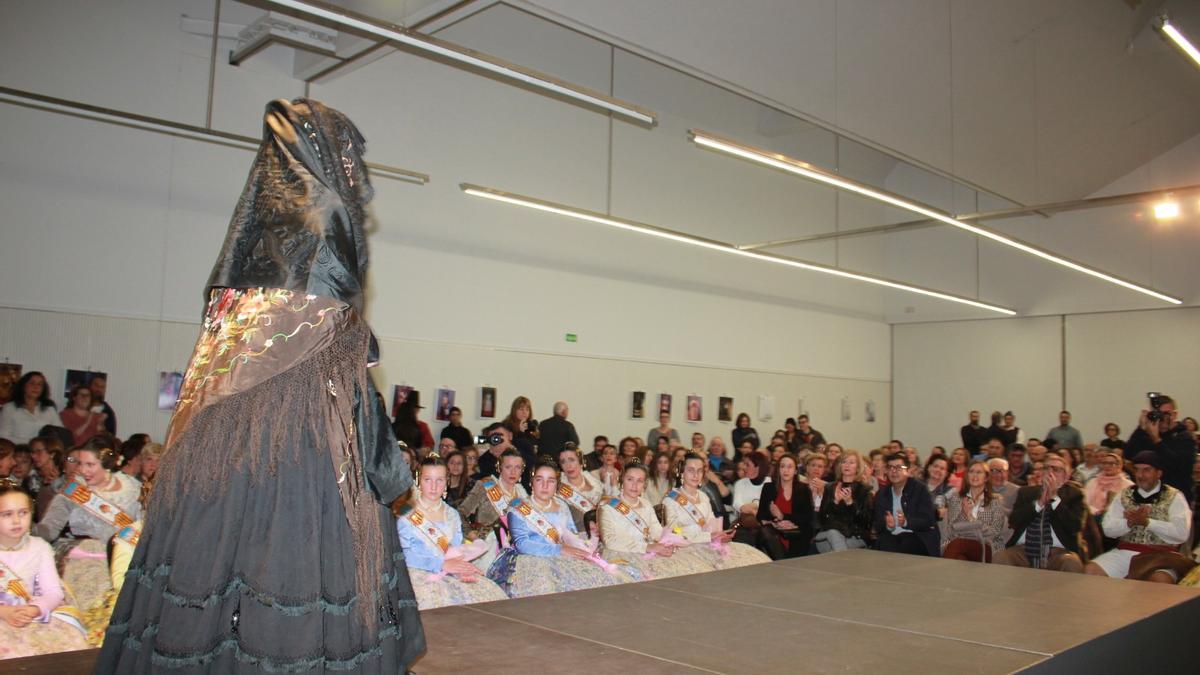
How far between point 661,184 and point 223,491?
418 inches

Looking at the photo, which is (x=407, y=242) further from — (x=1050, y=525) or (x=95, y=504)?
(x=1050, y=525)

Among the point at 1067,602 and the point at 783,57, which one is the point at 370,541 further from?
the point at 783,57

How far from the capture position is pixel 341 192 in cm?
161

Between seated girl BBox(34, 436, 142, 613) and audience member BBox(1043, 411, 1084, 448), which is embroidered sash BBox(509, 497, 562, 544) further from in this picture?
audience member BBox(1043, 411, 1084, 448)

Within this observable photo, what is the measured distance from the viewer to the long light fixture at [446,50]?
14.1ft

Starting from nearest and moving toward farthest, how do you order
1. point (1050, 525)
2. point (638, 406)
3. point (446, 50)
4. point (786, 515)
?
point (446, 50)
point (1050, 525)
point (786, 515)
point (638, 406)

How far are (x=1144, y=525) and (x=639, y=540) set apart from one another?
3313mm

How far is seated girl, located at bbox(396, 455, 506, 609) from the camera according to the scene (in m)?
4.32

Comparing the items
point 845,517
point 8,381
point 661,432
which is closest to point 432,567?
point 845,517

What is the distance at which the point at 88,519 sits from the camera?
14.1 feet

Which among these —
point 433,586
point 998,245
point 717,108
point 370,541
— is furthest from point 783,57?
point 998,245

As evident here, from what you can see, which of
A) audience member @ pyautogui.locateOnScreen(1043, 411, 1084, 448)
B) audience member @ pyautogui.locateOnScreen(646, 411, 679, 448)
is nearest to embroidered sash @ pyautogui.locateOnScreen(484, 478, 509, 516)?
audience member @ pyautogui.locateOnScreen(646, 411, 679, 448)

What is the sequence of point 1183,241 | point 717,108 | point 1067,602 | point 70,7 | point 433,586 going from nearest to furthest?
point 1067,602 → point 433,586 → point 70,7 → point 717,108 → point 1183,241

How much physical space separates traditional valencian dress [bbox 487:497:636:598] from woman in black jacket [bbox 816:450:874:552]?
2.25 meters
